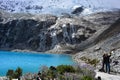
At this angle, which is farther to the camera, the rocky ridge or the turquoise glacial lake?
the rocky ridge

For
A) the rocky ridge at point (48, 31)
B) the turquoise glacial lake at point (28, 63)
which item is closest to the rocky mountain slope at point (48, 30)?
the rocky ridge at point (48, 31)

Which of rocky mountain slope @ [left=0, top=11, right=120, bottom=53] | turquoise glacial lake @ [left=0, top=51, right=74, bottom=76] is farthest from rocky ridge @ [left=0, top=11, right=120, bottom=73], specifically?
turquoise glacial lake @ [left=0, top=51, right=74, bottom=76]

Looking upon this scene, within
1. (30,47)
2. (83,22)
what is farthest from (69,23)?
(30,47)

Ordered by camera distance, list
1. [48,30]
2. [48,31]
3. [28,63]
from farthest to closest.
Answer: [48,30], [48,31], [28,63]

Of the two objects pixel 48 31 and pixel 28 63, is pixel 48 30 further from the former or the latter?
pixel 28 63

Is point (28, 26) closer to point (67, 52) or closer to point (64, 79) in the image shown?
point (67, 52)

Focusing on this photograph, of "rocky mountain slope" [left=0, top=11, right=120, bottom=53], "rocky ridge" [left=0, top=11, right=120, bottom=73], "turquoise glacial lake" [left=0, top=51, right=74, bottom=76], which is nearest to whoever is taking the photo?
"turquoise glacial lake" [left=0, top=51, right=74, bottom=76]

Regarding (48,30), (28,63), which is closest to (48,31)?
(48,30)

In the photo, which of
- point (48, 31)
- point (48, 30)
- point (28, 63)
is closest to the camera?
point (28, 63)

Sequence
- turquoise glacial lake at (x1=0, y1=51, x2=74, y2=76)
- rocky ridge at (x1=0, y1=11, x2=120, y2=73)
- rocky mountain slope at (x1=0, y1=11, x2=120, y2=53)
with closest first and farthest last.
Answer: turquoise glacial lake at (x1=0, y1=51, x2=74, y2=76), rocky ridge at (x1=0, y1=11, x2=120, y2=73), rocky mountain slope at (x1=0, y1=11, x2=120, y2=53)

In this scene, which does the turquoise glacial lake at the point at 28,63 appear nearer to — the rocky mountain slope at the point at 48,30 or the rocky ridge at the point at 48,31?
the rocky ridge at the point at 48,31

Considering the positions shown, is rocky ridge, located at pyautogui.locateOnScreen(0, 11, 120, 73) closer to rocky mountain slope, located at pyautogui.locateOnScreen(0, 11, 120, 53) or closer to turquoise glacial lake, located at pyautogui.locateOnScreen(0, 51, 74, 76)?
rocky mountain slope, located at pyautogui.locateOnScreen(0, 11, 120, 53)
